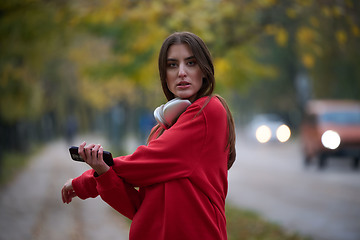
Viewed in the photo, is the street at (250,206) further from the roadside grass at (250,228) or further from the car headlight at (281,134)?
the car headlight at (281,134)

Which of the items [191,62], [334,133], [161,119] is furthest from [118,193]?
[334,133]

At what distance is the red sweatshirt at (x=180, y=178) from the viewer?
200cm

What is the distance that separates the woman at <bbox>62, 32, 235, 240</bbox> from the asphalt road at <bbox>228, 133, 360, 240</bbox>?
205 inches

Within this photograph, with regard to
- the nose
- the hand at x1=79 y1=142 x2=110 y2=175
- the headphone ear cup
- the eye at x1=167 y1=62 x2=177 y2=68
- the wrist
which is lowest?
the wrist

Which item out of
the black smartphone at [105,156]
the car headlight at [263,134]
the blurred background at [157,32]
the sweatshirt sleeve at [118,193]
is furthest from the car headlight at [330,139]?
the car headlight at [263,134]

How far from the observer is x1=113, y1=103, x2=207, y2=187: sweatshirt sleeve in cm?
200

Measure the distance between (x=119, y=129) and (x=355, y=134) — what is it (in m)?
12.8

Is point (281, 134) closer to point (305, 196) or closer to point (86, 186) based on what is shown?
point (305, 196)

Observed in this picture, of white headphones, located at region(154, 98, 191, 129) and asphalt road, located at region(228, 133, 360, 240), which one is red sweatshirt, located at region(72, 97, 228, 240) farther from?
asphalt road, located at region(228, 133, 360, 240)

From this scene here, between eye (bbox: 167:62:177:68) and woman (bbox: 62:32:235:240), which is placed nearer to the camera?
woman (bbox: 62:32:235:240)

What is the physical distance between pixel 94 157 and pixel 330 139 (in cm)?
1390

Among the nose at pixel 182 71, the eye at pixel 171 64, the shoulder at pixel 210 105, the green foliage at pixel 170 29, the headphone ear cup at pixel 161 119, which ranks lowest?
the headphone ear cup at pixel 161 119

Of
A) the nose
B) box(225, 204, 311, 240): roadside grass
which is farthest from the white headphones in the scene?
box(225, 204, 311, 240): roadside grass

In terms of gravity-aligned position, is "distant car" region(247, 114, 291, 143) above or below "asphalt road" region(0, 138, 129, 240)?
above
